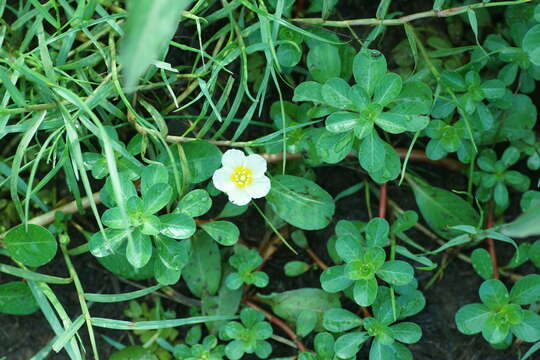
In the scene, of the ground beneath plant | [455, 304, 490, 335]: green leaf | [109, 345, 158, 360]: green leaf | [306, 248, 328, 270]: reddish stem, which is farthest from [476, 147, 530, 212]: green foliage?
[109, 345, 158, 360]: green leaf

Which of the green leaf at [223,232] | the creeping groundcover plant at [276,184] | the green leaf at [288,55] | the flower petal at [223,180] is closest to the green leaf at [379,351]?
the creeping groundcover plant at [276,184]

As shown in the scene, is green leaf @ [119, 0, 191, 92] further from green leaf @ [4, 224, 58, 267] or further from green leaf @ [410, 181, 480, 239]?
green leaf @ [410, 181, 480, 239]

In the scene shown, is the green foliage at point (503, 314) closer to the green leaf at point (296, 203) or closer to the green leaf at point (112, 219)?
the green leaf at point (296, 203)

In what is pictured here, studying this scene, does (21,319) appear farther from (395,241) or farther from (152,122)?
(395,241)

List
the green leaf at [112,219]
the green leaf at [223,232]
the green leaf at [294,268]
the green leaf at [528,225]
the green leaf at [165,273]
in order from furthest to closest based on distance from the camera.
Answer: the green leaf at [294,268] → the green leaf at [223,232] → the green leaf at [165,273] → the green leaf at [112,219] → the green leaf at [528,225]

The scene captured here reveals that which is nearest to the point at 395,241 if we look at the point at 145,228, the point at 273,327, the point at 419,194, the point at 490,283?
the point at 419,194

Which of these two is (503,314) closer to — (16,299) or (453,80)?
(453,80)

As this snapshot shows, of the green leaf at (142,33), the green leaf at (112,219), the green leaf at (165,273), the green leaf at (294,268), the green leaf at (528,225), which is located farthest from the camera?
the green leaf at (294,268)
